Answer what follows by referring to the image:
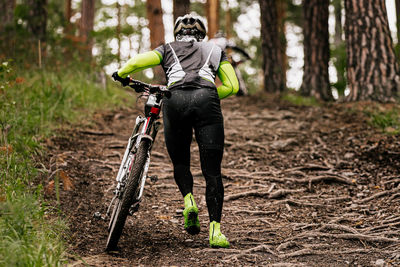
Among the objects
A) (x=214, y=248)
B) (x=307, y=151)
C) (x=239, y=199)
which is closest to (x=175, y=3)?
(x=307, y=151)

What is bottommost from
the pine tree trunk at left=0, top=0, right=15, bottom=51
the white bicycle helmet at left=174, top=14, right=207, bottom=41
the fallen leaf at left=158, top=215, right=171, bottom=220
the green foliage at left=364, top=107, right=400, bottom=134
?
the fallen leaf at left=158, top=215, right=171, bottom=220

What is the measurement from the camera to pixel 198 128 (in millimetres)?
3779

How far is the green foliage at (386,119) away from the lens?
6.84 meters

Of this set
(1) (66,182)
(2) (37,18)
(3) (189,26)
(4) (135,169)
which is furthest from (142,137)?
(2) (37,18)

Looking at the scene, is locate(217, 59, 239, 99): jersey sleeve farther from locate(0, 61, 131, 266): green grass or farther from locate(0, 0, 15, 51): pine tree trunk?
locate(0, 0, 15, 51): pine tree trunk

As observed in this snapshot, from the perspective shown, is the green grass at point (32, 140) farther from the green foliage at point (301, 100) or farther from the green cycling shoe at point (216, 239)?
the green foliage at point (301, 100)

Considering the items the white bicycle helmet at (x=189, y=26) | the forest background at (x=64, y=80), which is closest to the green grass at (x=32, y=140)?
the forest background at (x=64, y=80)

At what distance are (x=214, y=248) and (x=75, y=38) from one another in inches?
308

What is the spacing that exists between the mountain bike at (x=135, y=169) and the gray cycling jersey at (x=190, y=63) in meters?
0.22

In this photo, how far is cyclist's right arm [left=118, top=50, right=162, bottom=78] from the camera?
3.69 meters

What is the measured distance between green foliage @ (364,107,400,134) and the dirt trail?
0.52ft

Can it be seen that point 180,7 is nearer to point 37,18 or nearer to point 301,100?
point 37,18

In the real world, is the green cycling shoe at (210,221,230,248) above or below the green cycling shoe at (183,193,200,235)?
below

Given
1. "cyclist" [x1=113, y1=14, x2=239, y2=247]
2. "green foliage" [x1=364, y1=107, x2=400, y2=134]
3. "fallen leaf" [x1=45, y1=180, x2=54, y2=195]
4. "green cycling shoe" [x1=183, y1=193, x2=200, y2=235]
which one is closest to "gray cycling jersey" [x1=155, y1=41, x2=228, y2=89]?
"cyclist" [x1=113, y1=14, x2=239, y2=247]
